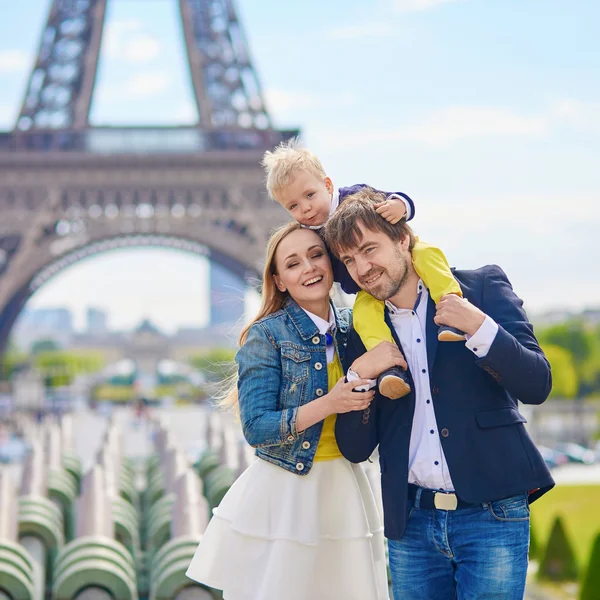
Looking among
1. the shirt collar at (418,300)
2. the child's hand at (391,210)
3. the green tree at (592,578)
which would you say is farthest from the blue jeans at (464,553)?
the green tree at (592,578)

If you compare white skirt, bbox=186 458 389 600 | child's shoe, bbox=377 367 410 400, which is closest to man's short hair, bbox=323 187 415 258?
child's shoe, bbox=377 367 410 400

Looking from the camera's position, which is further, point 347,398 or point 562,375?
point 562,375

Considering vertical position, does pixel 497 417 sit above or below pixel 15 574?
above

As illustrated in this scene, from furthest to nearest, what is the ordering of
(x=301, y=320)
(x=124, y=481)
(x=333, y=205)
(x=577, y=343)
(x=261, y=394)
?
(x=577, y=343) < (x=124, y=481) < (x=333, y=205) < (x=301, y=320) < (x=261, y=394)

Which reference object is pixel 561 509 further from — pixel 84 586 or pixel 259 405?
pixel 259 405

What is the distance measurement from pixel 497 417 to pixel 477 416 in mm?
68

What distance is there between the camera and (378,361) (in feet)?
10.9

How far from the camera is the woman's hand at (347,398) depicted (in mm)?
3354

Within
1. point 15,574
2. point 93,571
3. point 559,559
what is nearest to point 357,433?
point 93,571

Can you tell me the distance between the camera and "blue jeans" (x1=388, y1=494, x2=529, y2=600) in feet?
10.8

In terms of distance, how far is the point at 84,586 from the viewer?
206 inches

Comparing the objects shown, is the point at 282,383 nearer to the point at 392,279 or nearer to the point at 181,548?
the point at 392,279

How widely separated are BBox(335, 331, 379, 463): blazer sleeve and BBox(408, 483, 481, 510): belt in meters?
0.19

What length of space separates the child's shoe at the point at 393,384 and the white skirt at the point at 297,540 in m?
0.45
